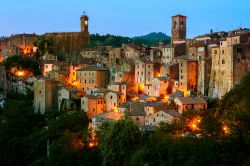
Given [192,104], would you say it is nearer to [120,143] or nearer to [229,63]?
[229,63]

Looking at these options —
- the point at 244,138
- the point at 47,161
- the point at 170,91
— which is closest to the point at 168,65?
the point at 170,91

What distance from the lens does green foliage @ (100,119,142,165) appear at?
3378cm

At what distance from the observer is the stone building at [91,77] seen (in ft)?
156

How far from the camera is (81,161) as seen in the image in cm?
3647

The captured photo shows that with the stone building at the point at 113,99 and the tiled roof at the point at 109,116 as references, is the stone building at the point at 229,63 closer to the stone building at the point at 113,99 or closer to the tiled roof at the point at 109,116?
the tiled roof at the point at 109,116

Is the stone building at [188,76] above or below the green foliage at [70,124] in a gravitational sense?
above

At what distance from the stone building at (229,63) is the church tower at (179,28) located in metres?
13.7

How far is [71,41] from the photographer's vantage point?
63062 mm

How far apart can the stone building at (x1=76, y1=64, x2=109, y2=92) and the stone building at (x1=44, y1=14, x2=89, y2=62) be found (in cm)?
1190

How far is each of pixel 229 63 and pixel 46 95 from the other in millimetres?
16179

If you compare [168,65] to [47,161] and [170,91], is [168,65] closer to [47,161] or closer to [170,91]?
[170,91]

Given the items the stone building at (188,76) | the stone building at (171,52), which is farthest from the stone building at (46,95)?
the stone building at (188,76)

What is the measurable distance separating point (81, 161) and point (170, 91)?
32.1ft

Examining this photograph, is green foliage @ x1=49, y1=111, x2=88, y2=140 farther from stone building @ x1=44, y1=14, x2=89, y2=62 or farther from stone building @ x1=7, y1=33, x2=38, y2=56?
stone building @ x1=7, y1=33, x2=38, y2=56
